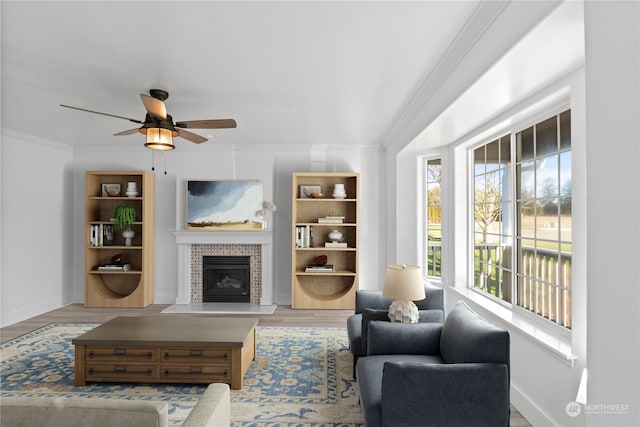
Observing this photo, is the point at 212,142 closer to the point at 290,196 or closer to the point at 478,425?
the point at 290,196

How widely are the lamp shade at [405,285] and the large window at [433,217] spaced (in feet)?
6.87

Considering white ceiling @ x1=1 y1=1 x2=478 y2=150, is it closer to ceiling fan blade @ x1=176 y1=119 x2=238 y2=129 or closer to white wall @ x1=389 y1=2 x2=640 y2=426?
ceiling fan blade @ x1=176 y1=119 x2=238 y2=129

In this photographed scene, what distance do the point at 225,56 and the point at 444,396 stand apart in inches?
97.8

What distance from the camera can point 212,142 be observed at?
5.82 m

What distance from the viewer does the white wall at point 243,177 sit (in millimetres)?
5945

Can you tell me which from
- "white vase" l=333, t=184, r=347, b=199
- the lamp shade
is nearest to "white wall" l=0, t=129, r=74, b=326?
"white vase" l=333, t=184, r=347, b=199

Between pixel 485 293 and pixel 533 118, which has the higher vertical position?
pixel 533 118

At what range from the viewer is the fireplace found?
19.6 ft

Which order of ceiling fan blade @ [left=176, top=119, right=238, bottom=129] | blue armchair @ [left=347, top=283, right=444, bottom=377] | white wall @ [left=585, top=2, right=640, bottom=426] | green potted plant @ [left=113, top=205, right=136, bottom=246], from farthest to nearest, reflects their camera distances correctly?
green potted plant @ [left=113, top=205, right=136, bottom=246]
ceiling fan blade @ [left=176, top=119, right=238, bottom=129]
blue armchair @ [left=347, top=283, right=444, bottom=377]
white wall @ [left=585, top=2, right=640, bottom=426]

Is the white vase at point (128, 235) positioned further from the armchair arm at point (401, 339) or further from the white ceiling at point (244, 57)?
the armchair arm at point (401, 339)

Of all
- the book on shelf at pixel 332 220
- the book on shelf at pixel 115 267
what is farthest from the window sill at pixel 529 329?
the book on shelf at pixel 115 267

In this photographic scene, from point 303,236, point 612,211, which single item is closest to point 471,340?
point 612,211

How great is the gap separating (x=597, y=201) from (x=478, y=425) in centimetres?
141

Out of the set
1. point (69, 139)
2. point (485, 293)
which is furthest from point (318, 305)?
point (69, 139)
